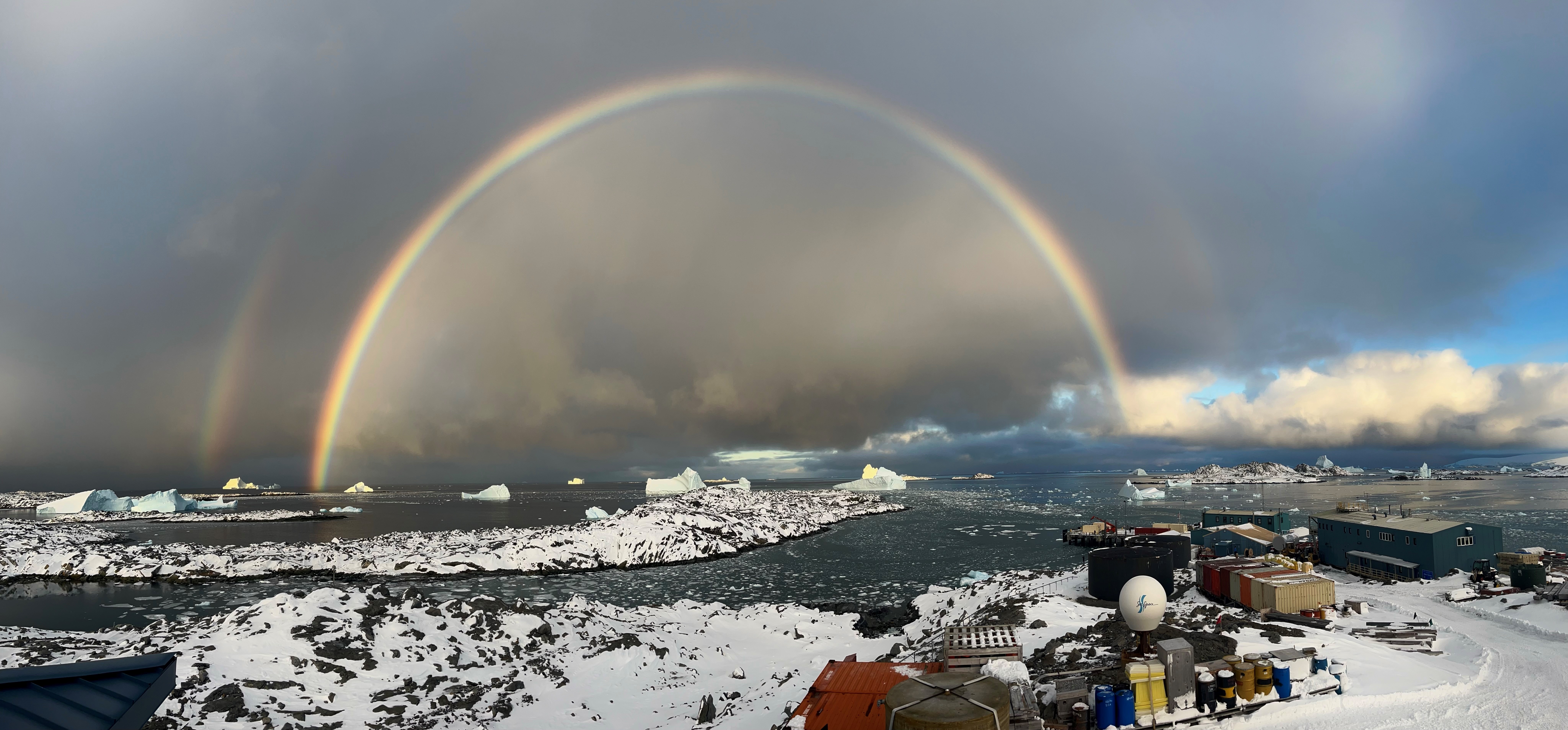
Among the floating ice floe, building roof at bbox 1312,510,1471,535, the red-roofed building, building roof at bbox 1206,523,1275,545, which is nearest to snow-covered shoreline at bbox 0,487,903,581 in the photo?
building roof at bbox 1206,523,1275,545

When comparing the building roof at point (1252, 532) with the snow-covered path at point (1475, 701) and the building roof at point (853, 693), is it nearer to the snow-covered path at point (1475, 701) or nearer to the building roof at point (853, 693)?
the snow-covered path at point (1475, 701)

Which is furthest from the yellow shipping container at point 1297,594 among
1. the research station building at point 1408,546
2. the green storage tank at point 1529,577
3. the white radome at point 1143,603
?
the research station building at point 1408,546

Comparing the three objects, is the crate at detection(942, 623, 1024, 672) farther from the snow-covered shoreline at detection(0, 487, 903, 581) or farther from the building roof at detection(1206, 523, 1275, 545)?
the snow-covered shoreline at detection(0, 487, 903, 581)

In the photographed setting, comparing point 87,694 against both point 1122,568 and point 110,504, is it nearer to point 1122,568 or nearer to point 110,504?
point 1122,568

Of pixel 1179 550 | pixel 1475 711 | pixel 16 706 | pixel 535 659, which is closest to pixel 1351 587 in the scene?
pixel 1179 550

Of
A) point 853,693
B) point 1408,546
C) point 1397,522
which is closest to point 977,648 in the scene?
point 853,693
